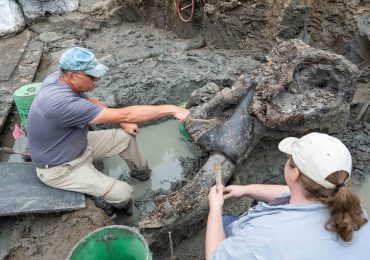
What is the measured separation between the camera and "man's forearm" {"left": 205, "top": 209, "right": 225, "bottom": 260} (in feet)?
6.70

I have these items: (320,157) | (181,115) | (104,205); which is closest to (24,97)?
(104,205)

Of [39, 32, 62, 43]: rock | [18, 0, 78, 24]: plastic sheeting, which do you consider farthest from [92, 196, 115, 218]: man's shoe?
[18, 0, 78, 24]: plastic sheeting

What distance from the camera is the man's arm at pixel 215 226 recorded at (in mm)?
2055

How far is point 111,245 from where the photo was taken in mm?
2576

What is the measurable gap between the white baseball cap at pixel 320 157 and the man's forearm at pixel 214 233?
0.63 metres

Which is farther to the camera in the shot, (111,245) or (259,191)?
(111,245)

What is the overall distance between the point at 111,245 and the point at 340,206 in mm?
1619

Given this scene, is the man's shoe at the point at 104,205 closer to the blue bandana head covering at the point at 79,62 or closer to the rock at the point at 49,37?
the blue bandana head covering at the point at 79,62

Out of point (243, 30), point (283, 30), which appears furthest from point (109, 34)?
point (283, 30)

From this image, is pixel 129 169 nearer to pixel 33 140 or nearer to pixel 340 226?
pixel 33 140

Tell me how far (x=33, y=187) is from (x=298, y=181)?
2568mm

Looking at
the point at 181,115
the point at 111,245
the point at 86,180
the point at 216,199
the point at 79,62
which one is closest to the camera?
the point at 216,199

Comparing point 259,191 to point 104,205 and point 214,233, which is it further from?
point 104,205

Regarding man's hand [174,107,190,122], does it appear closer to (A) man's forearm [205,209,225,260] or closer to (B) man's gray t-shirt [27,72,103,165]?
(B) man's gray t-shirt [27,72,103,165]
